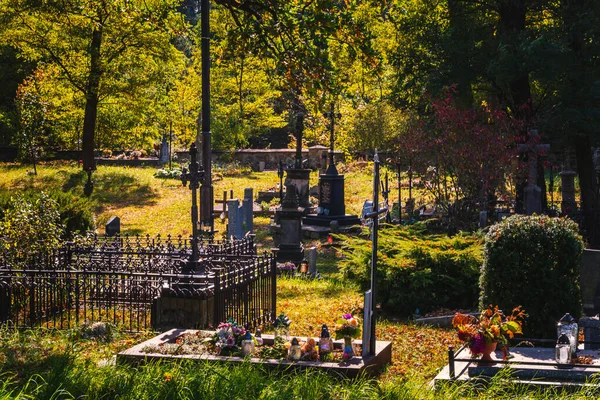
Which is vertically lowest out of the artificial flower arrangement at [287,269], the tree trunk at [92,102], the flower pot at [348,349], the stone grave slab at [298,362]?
the artificial flower arrangement at [287,269]

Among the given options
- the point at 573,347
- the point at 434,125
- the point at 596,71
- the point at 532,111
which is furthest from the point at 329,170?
the point at 573,347

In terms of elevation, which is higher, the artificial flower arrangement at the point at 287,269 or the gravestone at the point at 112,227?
the gravestone at the point at 112,227

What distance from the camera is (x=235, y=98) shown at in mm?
47969

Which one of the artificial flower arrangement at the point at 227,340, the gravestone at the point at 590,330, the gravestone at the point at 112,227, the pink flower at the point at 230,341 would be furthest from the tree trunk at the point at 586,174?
the pink flower at the point at 230,341

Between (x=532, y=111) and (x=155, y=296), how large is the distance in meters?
16.6

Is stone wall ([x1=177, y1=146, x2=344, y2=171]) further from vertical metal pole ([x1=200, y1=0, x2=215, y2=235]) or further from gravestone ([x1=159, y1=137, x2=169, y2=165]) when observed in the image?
vertical metal pole ([x1=200, y1=0, x2=215, y2=235])

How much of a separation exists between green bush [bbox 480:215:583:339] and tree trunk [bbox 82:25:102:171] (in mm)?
25861

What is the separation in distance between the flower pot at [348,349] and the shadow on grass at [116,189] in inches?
976

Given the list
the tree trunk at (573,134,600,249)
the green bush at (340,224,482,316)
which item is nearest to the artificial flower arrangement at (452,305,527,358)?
the green bush at (340,224,482,316)

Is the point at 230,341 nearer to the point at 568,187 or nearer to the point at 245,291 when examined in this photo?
the point at 245,291

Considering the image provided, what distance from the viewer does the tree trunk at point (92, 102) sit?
1374 inches

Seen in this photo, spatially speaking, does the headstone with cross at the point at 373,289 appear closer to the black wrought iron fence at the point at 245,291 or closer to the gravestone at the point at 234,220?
the black wrought iron fence at the point at 245,291

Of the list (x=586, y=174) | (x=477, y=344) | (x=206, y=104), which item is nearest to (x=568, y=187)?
(x=586, y=174)

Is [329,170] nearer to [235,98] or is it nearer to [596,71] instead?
[596,71]
